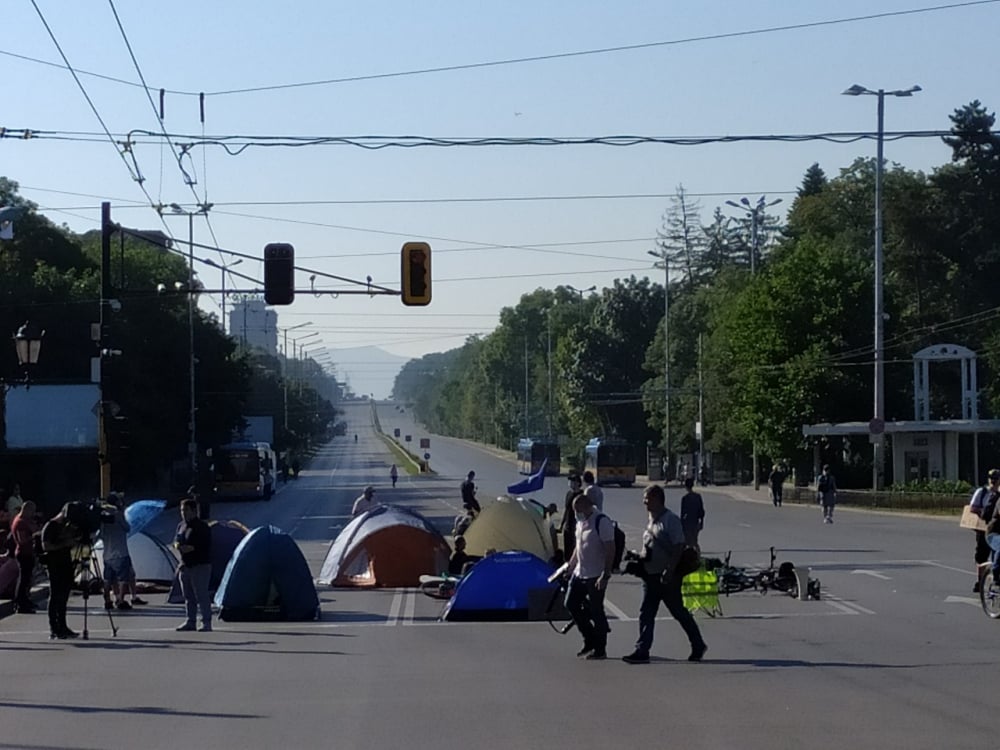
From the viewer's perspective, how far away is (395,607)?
76.2ft

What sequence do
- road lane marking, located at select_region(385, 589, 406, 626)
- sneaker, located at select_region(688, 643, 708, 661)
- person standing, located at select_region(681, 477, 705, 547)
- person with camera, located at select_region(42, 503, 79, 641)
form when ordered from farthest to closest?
person standing, located at select_region(681, 477, 705, 547) → road lane marking, located at select_region(385, 589, 406, 626) → person with camera, located at select_region(42, 503, 79, 641) → sneaker, located at select_region(688, 643, 708, 661)

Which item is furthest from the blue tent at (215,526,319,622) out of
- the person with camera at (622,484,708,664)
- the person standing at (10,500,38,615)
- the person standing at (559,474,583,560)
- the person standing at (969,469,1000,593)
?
the person standing at (969,469,1000,593)

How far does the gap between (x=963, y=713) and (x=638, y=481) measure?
289 feet

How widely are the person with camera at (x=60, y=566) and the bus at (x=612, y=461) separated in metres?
68.3

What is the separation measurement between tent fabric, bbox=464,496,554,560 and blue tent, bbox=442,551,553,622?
22.2 feet

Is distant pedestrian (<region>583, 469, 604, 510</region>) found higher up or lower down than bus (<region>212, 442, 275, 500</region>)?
higher up

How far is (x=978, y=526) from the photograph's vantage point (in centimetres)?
2064

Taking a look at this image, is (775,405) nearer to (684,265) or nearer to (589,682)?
(589,682)

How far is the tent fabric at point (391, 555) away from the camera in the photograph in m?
26.9

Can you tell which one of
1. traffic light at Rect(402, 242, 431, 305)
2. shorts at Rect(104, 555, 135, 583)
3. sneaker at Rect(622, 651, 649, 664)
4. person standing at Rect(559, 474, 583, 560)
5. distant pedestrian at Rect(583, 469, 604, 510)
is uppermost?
traffic light at Rect(402, 242, 431, 305)

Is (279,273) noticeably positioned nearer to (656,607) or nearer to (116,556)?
(116,556)

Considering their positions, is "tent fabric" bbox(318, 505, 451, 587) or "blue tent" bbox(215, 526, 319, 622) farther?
"tent fabric" bbox(318, 505, 451, 587)

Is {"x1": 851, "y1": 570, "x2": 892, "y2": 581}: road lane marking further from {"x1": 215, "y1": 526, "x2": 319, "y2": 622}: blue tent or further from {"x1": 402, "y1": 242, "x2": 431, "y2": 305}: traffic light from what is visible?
{"x1": 215, "y1": 526, "x2": 319, "y2": 622}: blue tent

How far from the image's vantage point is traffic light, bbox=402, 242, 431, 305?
2414 cm
